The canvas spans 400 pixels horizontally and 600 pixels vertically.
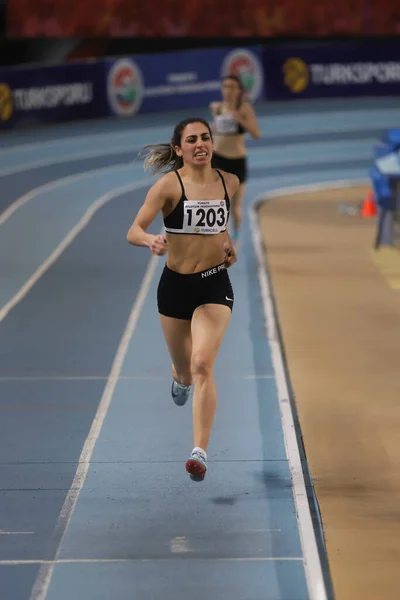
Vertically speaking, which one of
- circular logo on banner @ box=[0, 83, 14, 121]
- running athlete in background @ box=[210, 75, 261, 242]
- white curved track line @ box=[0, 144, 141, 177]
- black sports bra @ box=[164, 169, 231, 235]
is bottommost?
white curved track line @ box=[0, 144, 141, 177]

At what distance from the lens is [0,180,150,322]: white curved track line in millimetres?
14305

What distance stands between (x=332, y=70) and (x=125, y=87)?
5733mm

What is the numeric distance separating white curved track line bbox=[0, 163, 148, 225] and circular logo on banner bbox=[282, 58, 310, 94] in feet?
19.7

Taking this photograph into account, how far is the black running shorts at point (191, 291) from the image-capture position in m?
8.02

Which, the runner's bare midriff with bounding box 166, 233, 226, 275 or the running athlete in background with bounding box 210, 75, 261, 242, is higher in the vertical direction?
the runner's bare midriff with bounding box 166, 233, 226, 275

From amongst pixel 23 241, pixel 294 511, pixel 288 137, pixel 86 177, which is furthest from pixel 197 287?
pixel 288 137

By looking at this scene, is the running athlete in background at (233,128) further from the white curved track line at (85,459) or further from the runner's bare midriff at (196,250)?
the runner's bare midriff at (196,250)

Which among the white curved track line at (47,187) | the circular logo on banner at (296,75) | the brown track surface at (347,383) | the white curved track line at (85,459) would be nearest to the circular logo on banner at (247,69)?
the circular logo on banner at (296,75)

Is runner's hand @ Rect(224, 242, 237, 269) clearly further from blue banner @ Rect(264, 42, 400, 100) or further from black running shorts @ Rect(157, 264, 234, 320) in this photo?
blue banner @ Rect(264, 42, 400, 100)

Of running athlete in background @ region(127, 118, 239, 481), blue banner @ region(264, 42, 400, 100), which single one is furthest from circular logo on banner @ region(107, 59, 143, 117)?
running athlete in background @ region(127, 118, 239, 481)

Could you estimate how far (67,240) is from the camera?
61.2 ft

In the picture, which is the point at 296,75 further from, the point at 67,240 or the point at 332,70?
the point at 67,240

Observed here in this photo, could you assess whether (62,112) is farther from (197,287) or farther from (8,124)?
(197,287)

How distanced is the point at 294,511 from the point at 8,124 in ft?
64.0
